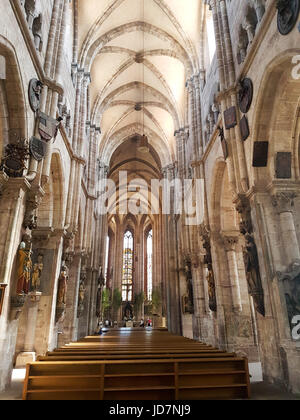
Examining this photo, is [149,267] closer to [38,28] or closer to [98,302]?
[98,302]

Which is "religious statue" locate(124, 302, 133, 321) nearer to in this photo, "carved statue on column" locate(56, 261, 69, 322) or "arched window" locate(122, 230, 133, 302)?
"arched window" locate(122, 230, 133, 302)

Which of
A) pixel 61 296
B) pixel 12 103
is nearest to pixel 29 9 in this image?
pixel 12 103

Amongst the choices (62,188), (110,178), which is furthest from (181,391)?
(110,178)

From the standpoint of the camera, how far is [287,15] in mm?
6562

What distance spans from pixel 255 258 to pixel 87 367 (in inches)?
204

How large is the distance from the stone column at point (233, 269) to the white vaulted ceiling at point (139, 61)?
10868mm

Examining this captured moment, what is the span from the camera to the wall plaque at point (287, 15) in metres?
6.26

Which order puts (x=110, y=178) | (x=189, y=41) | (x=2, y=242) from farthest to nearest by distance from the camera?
(x=110, y=178) → (x=189, y=41) → (x=2, y=242)

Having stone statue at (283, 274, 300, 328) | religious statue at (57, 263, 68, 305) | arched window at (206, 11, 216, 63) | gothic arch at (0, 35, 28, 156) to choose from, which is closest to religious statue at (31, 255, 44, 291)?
religious statue at (57, 263, 68, 305)

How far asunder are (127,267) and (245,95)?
37.6 metres

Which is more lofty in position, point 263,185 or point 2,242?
point 263,185

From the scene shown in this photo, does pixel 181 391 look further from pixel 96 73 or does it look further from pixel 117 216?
Answer: pixel 117 216

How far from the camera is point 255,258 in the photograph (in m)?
8.23

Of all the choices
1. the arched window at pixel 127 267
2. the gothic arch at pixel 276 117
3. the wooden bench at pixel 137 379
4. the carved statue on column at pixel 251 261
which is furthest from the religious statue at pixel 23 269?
the arched window at pixel 127 267
